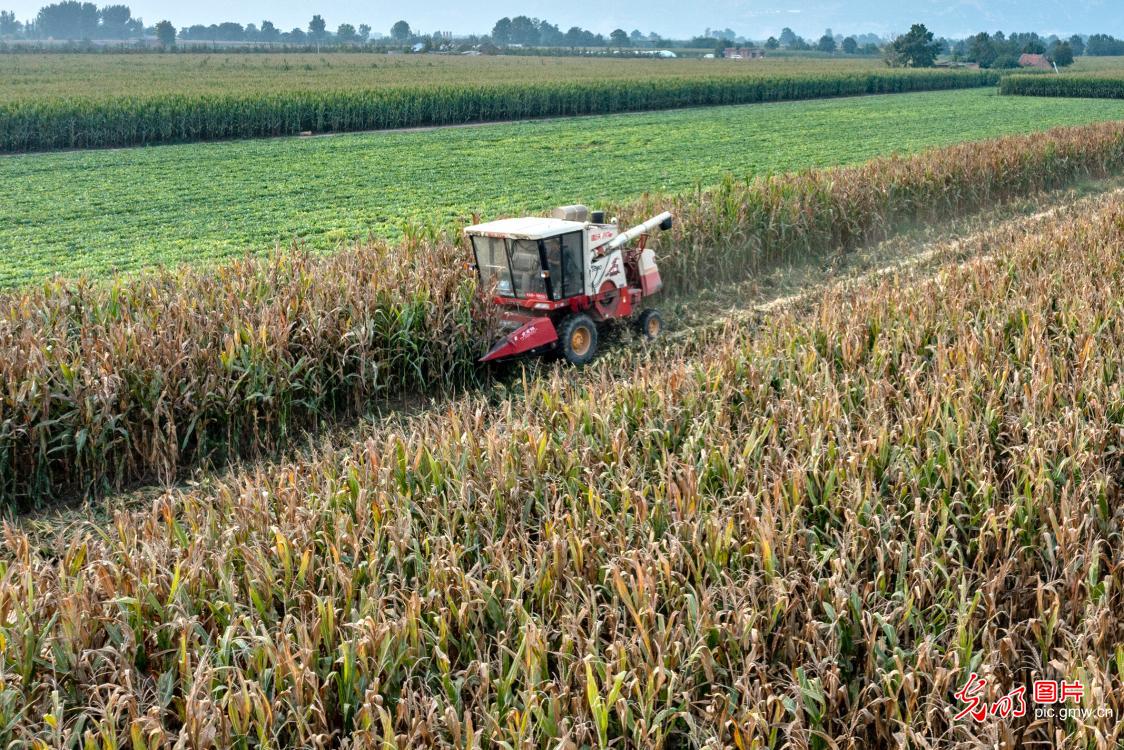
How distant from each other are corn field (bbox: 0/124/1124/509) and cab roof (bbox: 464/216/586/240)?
0.53 m

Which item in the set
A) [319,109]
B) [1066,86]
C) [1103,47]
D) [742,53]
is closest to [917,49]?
[1066,86]

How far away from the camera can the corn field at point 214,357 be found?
27.1ft

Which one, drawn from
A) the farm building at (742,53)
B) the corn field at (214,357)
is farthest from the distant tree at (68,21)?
the corn field at (214,357)

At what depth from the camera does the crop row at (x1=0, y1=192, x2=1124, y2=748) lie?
3.97 m

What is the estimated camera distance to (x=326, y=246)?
51.7ft

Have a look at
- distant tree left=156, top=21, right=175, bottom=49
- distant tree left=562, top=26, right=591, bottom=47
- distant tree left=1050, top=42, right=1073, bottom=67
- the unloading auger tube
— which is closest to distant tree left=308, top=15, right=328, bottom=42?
distant tree left=156, top=21, right=175, bottom=49

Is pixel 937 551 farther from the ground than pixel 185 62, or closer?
closer

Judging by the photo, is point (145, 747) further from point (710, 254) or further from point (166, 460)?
point (710, 254)

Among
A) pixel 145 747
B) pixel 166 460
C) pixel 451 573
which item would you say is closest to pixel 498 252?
pixel 166 460

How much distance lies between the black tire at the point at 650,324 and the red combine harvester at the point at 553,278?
1.40ft

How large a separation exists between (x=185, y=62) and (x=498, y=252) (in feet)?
201

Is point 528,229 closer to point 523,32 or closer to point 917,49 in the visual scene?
point 917,49

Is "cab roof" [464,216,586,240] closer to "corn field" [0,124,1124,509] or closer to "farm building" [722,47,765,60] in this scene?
"corn field" [0,124,1124,509]

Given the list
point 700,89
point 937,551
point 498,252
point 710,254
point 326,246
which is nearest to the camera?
point 937,551
